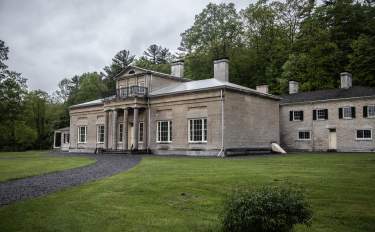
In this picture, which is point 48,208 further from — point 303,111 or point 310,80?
point 310,80

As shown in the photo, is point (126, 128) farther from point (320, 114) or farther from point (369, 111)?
point (369, 111)

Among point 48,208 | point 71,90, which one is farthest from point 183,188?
point 71,90

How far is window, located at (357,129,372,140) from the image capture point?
1338 inches

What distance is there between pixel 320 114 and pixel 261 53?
73.5 ft

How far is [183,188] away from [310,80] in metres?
40.7

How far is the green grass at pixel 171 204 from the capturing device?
784 centimetres

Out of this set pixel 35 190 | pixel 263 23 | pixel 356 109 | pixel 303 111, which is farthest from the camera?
pixel 263 23

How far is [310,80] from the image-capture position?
48.2m

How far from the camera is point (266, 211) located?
234 inches

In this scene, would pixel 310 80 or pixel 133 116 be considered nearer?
pixel 133 116

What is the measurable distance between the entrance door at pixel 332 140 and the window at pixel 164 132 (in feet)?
55.4

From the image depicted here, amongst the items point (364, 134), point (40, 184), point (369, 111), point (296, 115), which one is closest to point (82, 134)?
point (296, 115)

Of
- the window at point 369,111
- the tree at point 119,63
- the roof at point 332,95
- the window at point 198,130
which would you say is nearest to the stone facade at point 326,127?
the window at point 369,111

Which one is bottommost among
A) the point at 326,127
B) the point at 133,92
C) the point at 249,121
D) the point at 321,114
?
A: the point at 326,127
